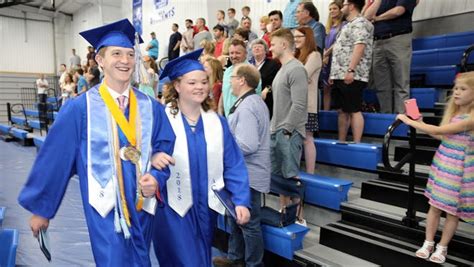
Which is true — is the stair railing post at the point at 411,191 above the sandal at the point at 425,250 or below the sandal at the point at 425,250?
above

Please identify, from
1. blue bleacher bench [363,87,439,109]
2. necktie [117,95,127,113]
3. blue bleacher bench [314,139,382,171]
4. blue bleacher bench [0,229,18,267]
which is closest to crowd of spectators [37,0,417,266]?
blue bleacher bench [314,139,382,171]

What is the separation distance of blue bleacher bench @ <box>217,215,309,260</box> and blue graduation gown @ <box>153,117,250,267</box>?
0.78 metres

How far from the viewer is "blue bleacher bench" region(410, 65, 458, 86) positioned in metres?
4.29

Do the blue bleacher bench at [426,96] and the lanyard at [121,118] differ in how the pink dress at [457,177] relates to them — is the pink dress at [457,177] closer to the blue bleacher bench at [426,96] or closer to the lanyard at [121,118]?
the lanyard at [121,118]

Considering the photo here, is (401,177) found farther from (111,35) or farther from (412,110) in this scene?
(111,35)

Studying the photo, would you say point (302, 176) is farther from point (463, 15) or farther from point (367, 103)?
point (463, 15)

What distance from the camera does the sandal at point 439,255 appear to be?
6.93 feet

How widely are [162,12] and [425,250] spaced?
11.7 metres

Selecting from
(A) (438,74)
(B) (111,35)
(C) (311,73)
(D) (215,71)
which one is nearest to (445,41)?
(A) (438,74)

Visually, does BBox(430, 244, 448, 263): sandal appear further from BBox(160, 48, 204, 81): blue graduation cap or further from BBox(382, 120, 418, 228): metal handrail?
BBox(160, 48, 204, 81): blue graduation cap

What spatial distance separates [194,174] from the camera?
1983mm

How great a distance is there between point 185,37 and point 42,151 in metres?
7.65

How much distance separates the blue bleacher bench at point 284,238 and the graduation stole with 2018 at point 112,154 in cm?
130

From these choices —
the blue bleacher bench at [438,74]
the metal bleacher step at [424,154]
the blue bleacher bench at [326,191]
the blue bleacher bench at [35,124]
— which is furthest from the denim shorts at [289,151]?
the blue bleacher bench at [35,124]
